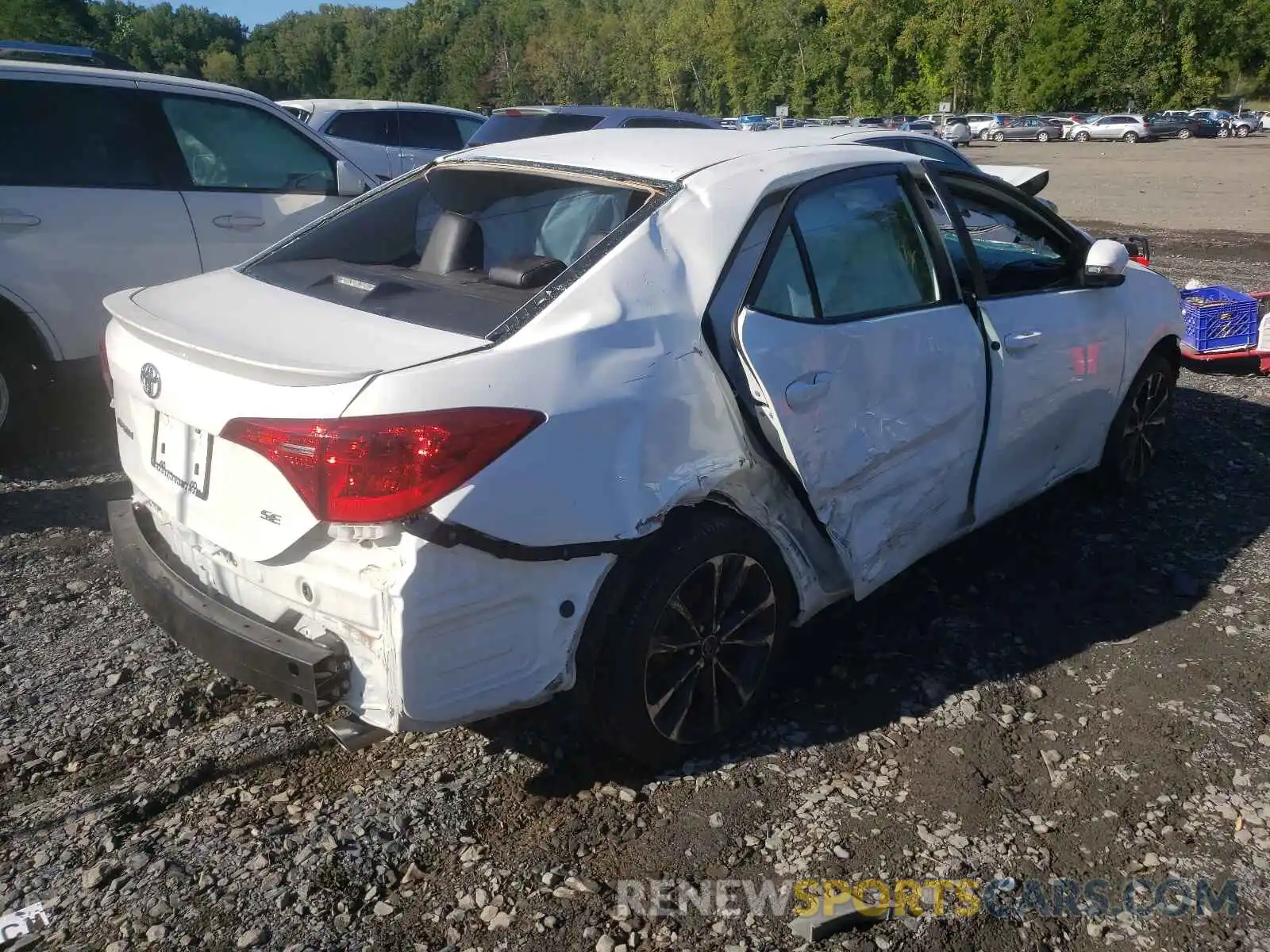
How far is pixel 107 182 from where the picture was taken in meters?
5.57

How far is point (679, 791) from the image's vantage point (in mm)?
2963

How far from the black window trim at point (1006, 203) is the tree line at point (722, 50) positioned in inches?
1557

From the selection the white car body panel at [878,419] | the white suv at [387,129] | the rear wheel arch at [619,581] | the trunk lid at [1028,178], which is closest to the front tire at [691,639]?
the rear wheel arch at [619,581]

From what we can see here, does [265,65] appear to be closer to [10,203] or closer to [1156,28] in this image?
[1156,28]

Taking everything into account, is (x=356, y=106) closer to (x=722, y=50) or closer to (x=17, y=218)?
(x=17, y=218)

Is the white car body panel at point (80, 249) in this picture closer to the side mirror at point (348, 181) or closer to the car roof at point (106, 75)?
the car roof at point (106, 75)

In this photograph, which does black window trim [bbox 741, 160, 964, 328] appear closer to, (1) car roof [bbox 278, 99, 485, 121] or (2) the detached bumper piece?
(2) the detached bumper piece

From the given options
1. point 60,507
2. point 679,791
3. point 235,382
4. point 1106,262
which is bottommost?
point 679,791

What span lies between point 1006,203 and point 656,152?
164 centimetres

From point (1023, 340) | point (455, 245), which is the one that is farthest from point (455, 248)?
point (1023, 340)

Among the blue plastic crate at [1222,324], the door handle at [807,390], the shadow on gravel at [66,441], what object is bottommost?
the shadow on gravel at [66,441]

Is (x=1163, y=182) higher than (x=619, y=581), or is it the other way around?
(x=1163, y=182)

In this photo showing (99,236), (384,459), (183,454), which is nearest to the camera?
(384,459)

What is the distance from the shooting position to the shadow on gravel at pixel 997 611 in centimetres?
324
